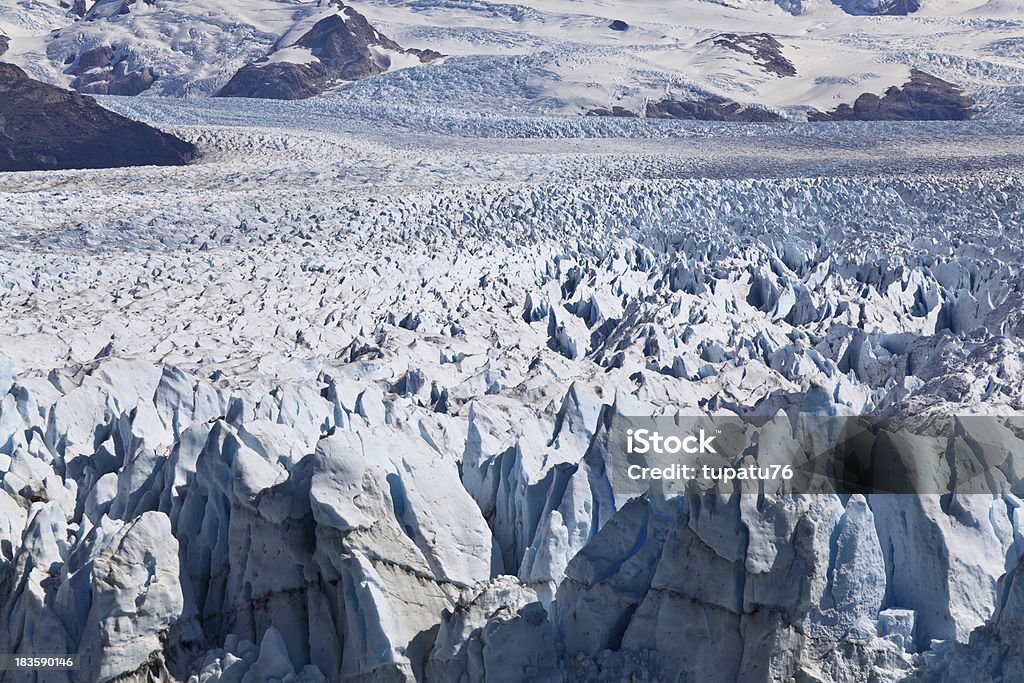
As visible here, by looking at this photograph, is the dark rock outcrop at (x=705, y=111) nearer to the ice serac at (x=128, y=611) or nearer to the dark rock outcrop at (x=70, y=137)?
the dark rock outcrop at (x=70, y=137)

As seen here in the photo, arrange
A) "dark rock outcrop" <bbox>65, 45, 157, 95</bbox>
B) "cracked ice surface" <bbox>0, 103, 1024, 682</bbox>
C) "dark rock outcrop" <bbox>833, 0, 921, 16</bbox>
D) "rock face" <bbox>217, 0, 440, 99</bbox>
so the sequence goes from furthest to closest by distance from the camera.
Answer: "dark rock outcrop" <bbox>833, 0, 921, 16</bbox> → "dark rock outcrop" <bbox>65, 45, 157, 95</bbox> → "rock face" <bbox>217, 0, 440, 99</bbox> → "cracked ice surface" <bbox>0, 103, 1024, 682</bbox>

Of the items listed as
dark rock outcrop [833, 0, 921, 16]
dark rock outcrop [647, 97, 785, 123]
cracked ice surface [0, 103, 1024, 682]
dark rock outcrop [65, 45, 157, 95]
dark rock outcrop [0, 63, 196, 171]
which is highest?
cracked ice surface [0, 103, 1024, 682]

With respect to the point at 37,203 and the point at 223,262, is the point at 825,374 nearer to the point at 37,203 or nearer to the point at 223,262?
the point at 223,262

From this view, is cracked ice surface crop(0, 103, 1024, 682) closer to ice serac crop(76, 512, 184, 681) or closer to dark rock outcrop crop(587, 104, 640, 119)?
ice serac crop(76, 512, 184, 681)

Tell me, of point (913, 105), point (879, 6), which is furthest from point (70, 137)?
point (879, 6)

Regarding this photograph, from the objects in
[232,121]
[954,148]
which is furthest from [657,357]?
[232,121]

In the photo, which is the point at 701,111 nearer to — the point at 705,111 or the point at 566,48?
the point at 705,111

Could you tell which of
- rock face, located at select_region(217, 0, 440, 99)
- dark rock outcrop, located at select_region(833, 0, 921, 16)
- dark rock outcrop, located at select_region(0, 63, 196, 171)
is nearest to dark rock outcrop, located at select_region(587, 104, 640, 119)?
rock face, located at select_region(217, 0, 440, 99)
